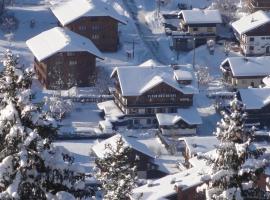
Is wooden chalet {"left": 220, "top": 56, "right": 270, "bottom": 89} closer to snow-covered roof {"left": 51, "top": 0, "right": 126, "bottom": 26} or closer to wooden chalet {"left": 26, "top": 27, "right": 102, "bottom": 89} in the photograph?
wooden chalet {"left": 26, "top": 27, "right": 102, "bottom": 89}

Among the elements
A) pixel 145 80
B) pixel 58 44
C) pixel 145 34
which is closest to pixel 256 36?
pixel 145 34

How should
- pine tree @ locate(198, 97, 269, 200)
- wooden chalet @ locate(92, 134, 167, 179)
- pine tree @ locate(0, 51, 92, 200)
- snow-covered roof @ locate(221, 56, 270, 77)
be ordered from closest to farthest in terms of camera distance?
pine tree @ locate(0, 51, 92, 200)
pine tree @ locate(198, 97, 269, 200)
wooden chalet @ locate(92, 134, 167, 179)
snow-covered roof @ locate(221, 56, 270, 77)

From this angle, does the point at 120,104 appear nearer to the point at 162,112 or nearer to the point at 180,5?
the point at 162,112

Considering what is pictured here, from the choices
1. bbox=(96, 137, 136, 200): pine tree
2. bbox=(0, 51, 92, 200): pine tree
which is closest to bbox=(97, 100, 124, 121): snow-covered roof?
bbox=(96, 137, 136, 200): pine tree

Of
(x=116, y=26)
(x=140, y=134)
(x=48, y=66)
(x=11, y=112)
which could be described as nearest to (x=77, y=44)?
(x=48, y=66)

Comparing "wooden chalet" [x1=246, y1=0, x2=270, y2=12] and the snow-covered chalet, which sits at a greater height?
"wooden chalet" [x1=246, y1=0, x2=270, y2=12]

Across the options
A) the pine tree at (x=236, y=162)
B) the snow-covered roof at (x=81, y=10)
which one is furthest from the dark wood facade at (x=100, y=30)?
the pine tree at (x=236, y=162)

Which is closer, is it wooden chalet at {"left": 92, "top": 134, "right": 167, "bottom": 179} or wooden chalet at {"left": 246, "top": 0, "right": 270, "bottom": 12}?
wooden chalet at {"left": 92, "top": 134, "right": 167, "bottom": 179}
